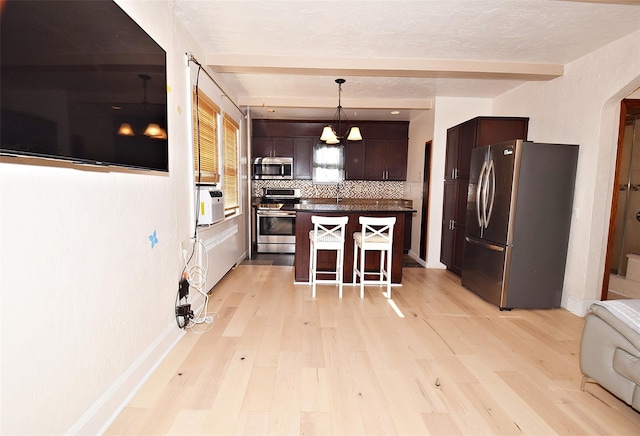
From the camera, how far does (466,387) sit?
6.53 ft

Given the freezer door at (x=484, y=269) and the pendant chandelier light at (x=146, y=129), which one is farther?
the freezer door at (x=484, y=269)

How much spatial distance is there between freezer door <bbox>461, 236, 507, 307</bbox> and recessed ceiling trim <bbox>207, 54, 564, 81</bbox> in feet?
6.10

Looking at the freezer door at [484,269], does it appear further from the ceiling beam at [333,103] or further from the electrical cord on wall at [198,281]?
the electrical cord on wall at [198,281]

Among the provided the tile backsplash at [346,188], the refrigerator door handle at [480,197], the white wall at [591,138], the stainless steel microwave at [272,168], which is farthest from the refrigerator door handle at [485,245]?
the stainless steel microwave at [272,168]

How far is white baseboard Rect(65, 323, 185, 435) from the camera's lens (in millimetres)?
1500

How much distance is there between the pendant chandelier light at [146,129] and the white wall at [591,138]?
3.77 m

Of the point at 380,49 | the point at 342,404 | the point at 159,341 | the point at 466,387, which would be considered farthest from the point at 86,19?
the point at 466,387

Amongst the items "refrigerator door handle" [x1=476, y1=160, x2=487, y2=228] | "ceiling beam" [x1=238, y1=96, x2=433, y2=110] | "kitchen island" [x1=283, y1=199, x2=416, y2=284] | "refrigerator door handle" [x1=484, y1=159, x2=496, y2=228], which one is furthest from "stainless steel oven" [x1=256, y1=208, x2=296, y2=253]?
"refrigerator door handle" [x1=484, y1=159, x2=496, y2=228]

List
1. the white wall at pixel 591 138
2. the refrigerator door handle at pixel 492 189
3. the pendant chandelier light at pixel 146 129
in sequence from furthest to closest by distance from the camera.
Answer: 1. the refrigerator door handle at pixel 492 189
2. the white wall at pixel 591 138
3. the pendant chandelier light at pixel 146 129

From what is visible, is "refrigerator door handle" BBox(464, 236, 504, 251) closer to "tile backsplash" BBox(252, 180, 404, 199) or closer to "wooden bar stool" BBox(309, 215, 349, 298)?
"wooden bar stool" BBox(309, 215, 349, 298)

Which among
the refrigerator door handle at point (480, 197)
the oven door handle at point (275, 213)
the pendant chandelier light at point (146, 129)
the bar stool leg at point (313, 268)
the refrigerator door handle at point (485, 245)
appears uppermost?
the pendant chandelier light at point (146, 129)

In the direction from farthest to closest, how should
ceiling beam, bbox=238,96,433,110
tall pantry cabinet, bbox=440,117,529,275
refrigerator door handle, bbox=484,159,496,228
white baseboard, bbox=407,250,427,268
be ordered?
white baseboard, bbox=407,250,427,268
ceiling beam, bbox=238,96,433,110
tall pantry cabinet, bbox=440,117,529,275
refrigerator door handle, bbox=484,159,496,228

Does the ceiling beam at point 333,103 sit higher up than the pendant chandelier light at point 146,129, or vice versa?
the ceiling beam at point 333,103

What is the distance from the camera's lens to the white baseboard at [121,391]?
150 cm
